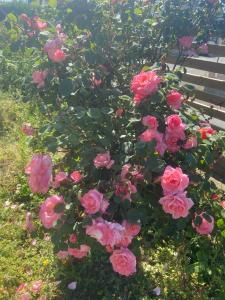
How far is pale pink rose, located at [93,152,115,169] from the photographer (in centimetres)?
237

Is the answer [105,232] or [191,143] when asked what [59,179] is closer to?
[105,232]

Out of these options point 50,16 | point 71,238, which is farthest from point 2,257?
point 50,16

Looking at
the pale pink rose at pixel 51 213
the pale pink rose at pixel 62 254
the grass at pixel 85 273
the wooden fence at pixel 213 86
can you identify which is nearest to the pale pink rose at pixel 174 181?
the pale pink rose at pixel 51 213

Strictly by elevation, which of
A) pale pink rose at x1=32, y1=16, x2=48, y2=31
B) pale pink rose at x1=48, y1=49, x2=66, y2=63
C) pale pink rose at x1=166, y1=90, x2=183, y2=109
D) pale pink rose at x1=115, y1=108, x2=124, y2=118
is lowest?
pale pink rose at x1=115, y1=108, x2=124, y2=118

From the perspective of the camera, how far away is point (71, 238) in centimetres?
237

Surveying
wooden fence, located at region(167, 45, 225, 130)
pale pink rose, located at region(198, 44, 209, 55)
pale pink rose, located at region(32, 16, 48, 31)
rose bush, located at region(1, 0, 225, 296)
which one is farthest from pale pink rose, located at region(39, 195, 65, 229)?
wooden fence, located at region(167, 45, 225, 130)

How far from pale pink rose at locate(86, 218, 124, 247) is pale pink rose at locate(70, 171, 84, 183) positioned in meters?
0.44

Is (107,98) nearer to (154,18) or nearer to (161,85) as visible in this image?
(161,85)

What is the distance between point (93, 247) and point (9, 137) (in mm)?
3122

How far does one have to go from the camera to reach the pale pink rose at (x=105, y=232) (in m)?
2.13

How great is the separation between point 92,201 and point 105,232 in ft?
0.58

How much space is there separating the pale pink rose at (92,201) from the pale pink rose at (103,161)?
8.7 inches

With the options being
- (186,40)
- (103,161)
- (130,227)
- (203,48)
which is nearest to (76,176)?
(103,161)

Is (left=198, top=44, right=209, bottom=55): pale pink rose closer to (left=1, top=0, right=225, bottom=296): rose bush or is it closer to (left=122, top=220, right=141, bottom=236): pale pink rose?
(left=1, top=0, right=225, bottom=296): rose bush
